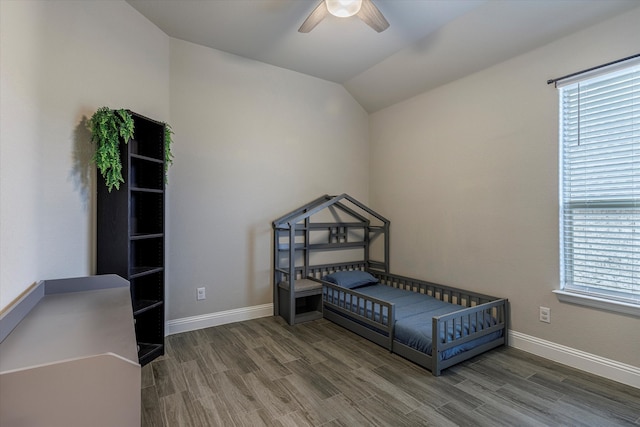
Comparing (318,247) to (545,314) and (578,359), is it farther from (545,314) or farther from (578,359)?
(578,359)

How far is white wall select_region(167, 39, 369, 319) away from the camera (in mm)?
3111

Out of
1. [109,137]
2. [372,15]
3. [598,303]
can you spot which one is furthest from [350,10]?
[598,303]

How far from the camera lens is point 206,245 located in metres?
3.25

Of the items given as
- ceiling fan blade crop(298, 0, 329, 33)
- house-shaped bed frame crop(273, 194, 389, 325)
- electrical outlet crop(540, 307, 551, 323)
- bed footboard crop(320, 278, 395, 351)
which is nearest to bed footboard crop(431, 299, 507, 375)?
electrical outlet crop(540, 307, 551, 323)

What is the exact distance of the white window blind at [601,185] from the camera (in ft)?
7.11

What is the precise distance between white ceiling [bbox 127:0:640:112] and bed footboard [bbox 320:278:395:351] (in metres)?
2.44

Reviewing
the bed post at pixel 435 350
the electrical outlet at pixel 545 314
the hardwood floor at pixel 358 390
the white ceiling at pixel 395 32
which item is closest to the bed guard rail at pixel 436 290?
the electrical outlet at pixel 545 314

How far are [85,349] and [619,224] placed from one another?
3.20 metres

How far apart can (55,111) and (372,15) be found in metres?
2.19

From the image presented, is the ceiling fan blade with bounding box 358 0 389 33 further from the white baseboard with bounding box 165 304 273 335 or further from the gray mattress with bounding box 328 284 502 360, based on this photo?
the white baseboard with bounding box 165 304 273 335

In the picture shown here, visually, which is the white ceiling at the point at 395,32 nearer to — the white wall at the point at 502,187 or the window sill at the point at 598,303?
the white wall at the point at 502,187

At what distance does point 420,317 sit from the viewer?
9.00 ft

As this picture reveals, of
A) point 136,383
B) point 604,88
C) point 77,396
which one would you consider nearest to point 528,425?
point 136,383

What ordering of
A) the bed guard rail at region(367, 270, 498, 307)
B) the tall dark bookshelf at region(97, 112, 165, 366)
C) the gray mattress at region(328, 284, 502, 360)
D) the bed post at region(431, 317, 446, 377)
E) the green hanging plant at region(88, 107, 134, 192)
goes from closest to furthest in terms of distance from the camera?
the green hanging plant at region(88, 107, 134, 192), the bed post at region(431, 317, 446, 377), the gray mattress at region(328, 284, 502, 360), the tall dark bookshelf at region(97, 112, 165, 366), the bed guard rail at region(367, 270, 498, 307)
